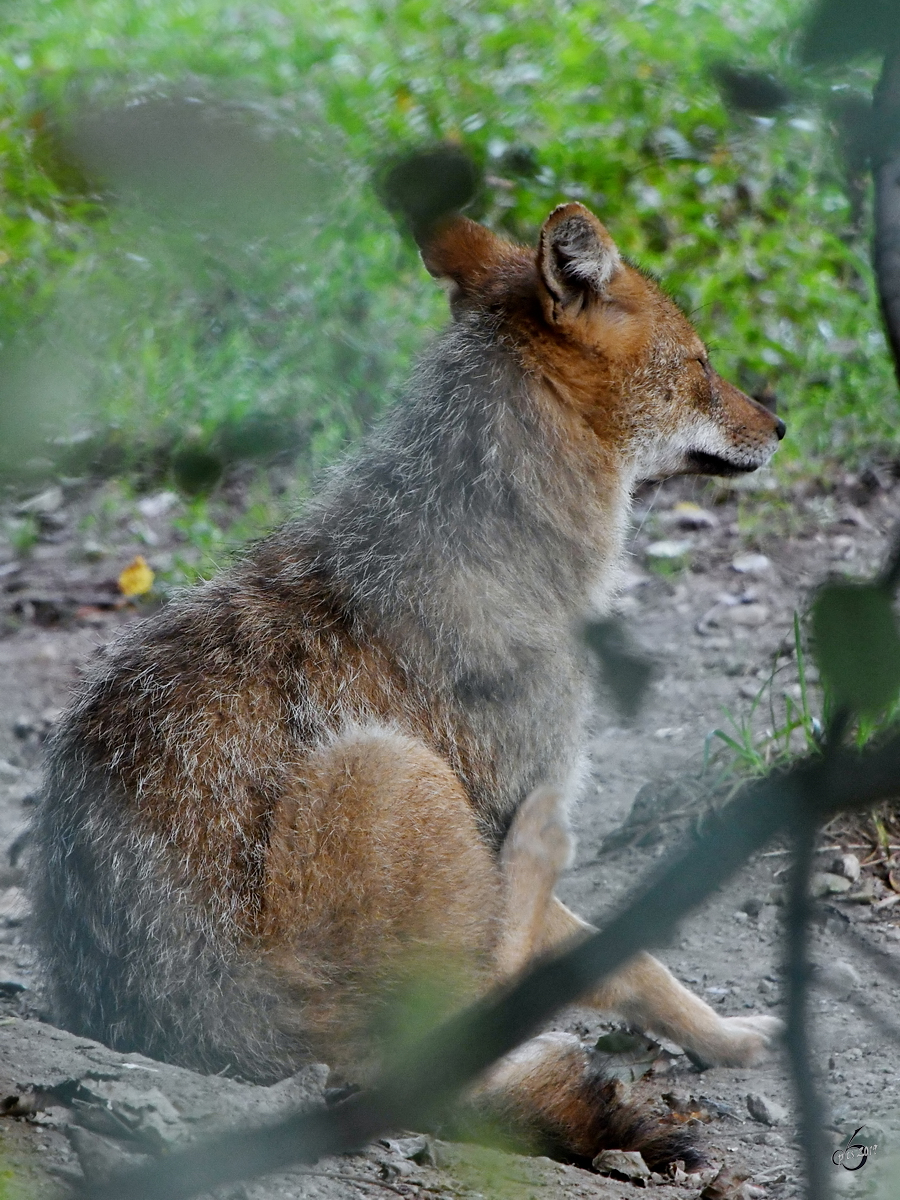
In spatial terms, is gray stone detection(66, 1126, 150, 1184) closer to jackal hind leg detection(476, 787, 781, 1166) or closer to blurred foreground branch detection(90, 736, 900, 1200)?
jackal hind leg detection(476, 787, 781, 1166)

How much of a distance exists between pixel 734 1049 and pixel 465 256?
257 centimetres

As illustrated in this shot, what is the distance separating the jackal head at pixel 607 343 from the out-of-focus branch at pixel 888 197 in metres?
2.40

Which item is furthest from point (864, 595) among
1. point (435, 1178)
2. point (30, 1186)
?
point (435, 1178)

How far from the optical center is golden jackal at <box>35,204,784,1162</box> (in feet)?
9.71

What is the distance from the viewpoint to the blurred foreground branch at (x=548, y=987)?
2.92 ft

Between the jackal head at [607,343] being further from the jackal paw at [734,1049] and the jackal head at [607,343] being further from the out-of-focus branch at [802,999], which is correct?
the out-of-focus branch at [802,999]

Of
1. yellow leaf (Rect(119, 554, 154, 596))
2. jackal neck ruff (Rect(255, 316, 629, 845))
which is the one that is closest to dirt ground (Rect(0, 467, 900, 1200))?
yellow leaf (Rect(119, 554, 154, 596))

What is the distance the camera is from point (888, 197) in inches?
43.2

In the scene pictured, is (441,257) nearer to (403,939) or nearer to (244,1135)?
(403,939)

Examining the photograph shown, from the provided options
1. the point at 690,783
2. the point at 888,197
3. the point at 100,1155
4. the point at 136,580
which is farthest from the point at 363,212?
the point at 136,580

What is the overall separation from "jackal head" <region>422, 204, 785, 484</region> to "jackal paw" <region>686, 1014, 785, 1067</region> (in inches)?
66.5

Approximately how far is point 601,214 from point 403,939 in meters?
5.99

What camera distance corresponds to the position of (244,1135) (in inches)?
42.3

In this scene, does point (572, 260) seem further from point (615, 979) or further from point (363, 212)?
point (615, 979)
